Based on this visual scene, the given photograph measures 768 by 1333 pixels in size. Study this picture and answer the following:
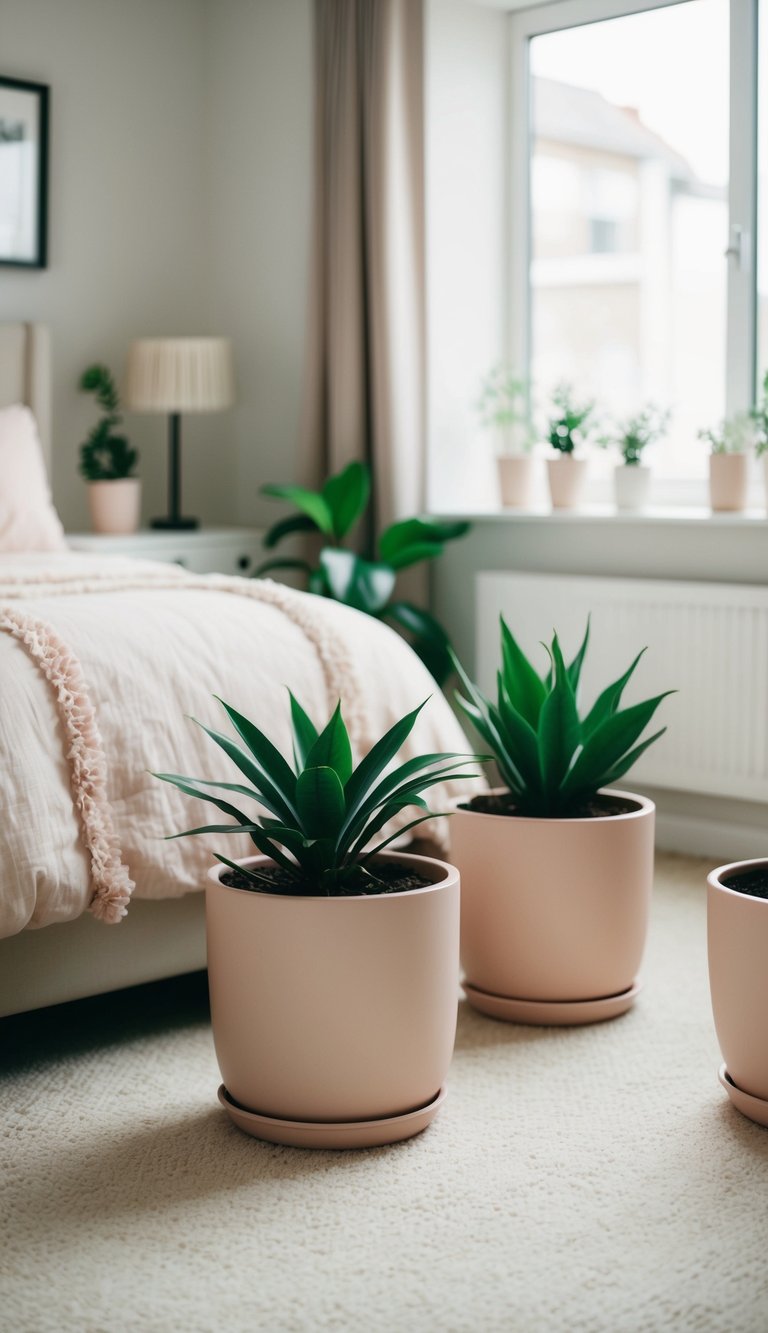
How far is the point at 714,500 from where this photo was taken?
3.53 meters

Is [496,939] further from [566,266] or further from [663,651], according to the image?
[566,266]

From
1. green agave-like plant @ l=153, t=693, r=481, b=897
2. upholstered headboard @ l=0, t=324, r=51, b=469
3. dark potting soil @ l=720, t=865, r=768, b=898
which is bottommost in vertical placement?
dark potting soil @ l=720, t=865, r=768, b=898

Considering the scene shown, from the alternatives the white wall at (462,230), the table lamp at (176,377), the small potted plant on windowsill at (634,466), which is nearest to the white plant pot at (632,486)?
the small potted plant on windowsill at (634,466)

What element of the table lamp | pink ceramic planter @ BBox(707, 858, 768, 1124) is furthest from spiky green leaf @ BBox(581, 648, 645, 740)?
the table lamp

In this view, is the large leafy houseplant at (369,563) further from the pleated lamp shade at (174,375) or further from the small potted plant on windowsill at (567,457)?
the pleated lamp shade at (174,375)

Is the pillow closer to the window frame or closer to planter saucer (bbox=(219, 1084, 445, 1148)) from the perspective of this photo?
the window frame

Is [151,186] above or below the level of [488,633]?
above

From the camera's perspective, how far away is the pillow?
11.6 feet

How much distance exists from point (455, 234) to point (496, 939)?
2.44 m

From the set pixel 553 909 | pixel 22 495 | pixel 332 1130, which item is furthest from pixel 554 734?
pixel 22 495

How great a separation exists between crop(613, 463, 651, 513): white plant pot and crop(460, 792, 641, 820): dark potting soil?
1414mm

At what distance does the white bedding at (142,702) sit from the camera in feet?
6.63

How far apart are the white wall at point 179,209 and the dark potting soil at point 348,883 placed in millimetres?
2715

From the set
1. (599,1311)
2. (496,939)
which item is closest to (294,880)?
(496,939)
